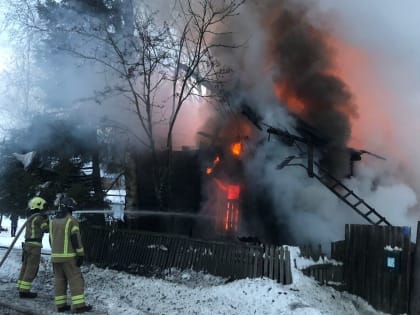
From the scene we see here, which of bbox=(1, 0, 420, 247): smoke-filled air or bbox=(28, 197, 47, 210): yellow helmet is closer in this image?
bbox=(28, 197, 47, 210): yellow helmet

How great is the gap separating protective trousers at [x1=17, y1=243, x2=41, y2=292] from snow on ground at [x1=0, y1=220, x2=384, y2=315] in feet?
0.73

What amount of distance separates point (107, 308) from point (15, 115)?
1548 centimetres

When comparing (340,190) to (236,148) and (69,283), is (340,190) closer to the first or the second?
(236,148)

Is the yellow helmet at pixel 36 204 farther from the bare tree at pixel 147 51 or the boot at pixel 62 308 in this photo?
the bare tree at pixel 147 51

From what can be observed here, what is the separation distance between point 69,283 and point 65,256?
1.27ft

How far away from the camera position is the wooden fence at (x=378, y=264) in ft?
24.0

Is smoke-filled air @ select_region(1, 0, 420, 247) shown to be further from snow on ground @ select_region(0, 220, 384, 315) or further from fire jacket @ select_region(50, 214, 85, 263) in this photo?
fire jacket @ select_region(50, 214, 85, 263)

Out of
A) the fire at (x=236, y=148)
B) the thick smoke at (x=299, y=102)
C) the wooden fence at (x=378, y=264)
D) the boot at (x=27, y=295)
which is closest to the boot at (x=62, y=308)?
the boot at (x=27, y=295)

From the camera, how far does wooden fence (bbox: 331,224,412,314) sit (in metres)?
7.30

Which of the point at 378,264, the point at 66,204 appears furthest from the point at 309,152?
the point at 66,204

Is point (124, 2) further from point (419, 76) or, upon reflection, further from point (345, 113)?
point (419, 76)

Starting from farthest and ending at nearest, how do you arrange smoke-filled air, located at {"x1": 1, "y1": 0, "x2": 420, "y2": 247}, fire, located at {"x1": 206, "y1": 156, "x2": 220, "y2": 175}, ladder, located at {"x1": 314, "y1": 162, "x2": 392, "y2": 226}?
fire, located at {"x1": 206, "y1": 156, "x2": 220, "y2": 175} → ladder, located at {"x1": 314, "y1": 162, "x2": 392, "y2": 226} → smoke-filled air, located at {"x1": 1, "y1": 0, "x2": 420, "y2": 247}

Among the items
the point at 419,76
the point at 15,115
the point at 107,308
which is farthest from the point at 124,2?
the point at 15,115

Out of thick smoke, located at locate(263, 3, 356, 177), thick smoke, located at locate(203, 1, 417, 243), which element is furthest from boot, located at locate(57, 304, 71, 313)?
thick smoke, located at locate(263, 3, 356, 177)
